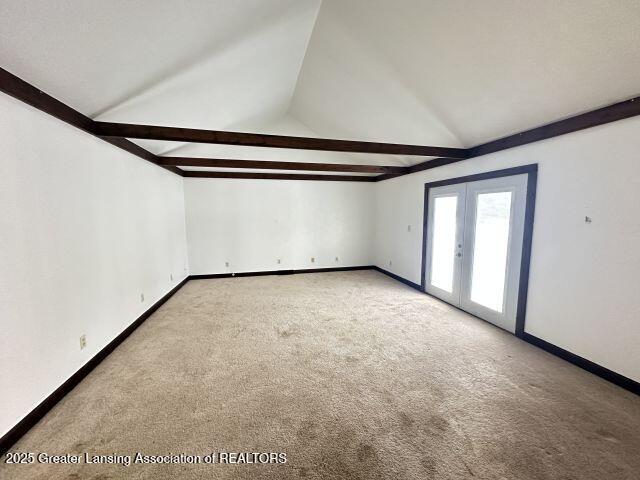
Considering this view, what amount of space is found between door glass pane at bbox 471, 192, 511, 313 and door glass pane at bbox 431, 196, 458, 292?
1.50 ft

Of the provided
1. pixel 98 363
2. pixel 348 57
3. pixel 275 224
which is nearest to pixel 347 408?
pixel 98 363

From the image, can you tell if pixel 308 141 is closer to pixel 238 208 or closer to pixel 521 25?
pixel 521 25

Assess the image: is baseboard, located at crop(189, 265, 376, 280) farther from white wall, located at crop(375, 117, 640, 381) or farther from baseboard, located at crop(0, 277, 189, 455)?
white wall, located at crop(375, 117, 640, 381)

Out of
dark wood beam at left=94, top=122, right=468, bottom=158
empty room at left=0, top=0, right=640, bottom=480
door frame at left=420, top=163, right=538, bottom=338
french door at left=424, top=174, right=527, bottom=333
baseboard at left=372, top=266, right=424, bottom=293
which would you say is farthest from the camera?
baseboard at left=372, top=266, right=424, bottom=293

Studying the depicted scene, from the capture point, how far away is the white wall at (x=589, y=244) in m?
2.18

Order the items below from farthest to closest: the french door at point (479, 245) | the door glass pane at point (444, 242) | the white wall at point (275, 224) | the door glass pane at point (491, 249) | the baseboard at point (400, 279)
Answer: the white wall at point (275, 224), the baseboard at point (400, 279), the door glass pane at point (444, 242), the door glass pane at point (491, 249), the french door at point (479, 245)

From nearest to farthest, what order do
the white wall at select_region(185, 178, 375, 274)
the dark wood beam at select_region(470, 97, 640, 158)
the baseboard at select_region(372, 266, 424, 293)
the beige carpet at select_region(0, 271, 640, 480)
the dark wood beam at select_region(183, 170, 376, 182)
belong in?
the beige carpet at select_region(0, 271, 640, 480), the dark wood beam at select_region(470, 97, 640, 158), the baseboard at select_region(372, 266, 424, 293), the dark wood beam at select_region(183, 170, 376, 182), the white wall at select_region(185, 178, 375, 274)

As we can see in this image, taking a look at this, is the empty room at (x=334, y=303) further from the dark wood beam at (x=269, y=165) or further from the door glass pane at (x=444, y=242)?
the dark wood beam at (x=269, y=165)

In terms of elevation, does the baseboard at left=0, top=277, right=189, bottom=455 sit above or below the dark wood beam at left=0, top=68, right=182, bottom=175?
below

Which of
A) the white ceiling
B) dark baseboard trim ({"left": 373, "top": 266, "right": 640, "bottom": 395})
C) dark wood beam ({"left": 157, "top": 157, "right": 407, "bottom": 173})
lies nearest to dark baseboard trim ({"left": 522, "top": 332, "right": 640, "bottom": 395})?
dark baseboard trim ({"left": 373, "top": 266, "right": 640, "bottom": 395})

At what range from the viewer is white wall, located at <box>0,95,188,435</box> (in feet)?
5.59

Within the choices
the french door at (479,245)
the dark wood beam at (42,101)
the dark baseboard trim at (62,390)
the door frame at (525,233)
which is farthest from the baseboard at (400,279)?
the dark wood beam at (42,101)

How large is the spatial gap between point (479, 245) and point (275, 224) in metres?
4.21

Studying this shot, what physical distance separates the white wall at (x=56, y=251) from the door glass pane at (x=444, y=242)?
4688 millimetres
